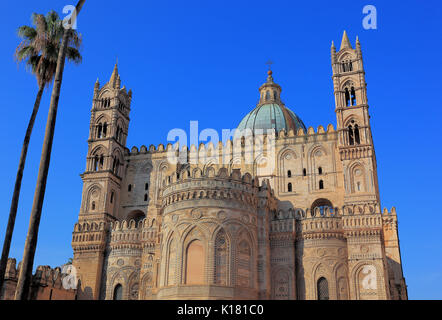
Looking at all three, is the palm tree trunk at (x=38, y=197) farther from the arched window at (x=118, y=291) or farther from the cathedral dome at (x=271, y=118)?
the cathedral dome at (x=271, y=118)

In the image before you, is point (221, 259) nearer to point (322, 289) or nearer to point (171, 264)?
point (171, 264)

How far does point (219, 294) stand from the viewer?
112ft

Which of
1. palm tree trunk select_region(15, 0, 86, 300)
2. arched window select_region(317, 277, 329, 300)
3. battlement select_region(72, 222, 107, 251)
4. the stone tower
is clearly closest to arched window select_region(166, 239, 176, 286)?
the stone tower

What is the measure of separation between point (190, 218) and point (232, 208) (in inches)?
134

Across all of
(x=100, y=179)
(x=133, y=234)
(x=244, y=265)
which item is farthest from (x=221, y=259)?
(x=100, y=179)

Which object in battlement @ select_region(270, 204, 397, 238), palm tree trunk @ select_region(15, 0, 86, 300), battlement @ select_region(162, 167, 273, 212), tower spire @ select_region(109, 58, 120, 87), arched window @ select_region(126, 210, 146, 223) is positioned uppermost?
tower spire @ select_region(109, 58, 120, 87)

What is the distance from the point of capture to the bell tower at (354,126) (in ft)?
135

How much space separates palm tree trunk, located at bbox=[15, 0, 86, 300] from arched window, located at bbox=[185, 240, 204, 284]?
18.6 metres

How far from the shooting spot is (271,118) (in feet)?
176

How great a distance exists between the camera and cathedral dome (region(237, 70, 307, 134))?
53000mm

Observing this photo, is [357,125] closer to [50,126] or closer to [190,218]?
[190,218]

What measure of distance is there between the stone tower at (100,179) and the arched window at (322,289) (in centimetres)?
1986

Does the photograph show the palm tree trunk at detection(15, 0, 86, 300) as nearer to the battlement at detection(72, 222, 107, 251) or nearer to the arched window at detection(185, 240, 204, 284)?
the arched window at detection(185, 240, 204, 284)
